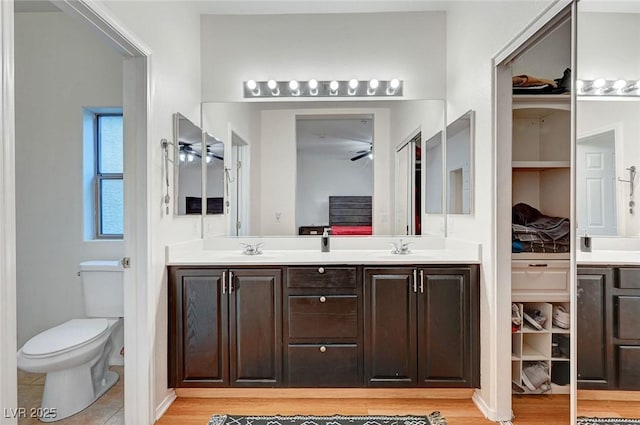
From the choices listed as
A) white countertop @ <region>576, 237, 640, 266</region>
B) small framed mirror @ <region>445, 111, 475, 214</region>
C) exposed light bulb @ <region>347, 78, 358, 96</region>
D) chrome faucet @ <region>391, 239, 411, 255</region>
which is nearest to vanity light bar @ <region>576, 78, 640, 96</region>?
white countertop @ <region>576, 237, 640, 266</region>

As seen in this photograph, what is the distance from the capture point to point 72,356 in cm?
209

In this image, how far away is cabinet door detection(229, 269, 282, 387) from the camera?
7.39 feet

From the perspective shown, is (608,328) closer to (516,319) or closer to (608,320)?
(608,320)

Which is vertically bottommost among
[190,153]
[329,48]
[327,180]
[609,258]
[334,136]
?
[609,258]

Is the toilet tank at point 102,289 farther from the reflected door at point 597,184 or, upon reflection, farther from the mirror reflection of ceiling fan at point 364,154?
the reflected door at point 597,184

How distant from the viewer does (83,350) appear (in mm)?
2143

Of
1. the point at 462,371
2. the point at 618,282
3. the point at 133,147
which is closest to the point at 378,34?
the point at 133,147

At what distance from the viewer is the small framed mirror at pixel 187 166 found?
2.41 m

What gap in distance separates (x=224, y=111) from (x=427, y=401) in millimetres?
2547

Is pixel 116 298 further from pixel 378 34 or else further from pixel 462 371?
pixel 378 34

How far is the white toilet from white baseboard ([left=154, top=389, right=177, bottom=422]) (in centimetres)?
49

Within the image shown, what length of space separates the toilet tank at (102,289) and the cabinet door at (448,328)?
210 cm

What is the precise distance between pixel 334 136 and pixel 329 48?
69 centimetres

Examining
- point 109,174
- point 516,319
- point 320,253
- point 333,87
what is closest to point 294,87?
point 333,87
